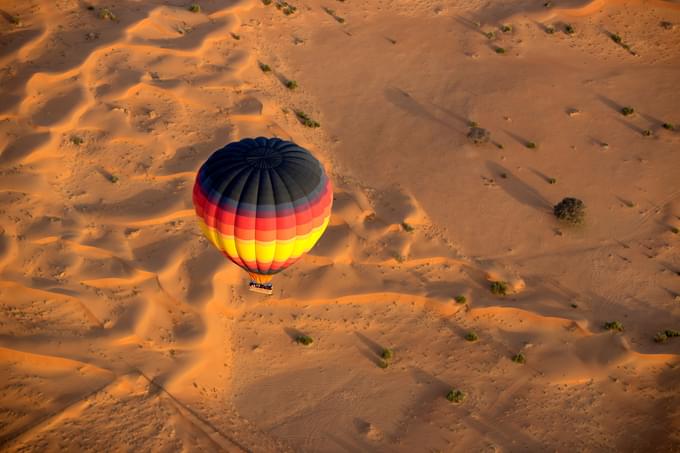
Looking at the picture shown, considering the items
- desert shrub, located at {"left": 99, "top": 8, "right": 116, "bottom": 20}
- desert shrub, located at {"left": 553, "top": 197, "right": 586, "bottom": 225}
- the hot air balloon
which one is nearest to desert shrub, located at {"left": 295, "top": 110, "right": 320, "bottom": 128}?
the hot air balloon

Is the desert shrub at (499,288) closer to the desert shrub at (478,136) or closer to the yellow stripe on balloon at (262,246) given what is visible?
the yellow stripe on balloon at (262,246)

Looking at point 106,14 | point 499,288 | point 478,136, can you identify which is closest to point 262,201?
point 499,288

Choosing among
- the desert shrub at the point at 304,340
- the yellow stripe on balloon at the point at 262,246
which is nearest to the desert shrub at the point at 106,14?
the yellow stripe on balloon at the point at 262,246

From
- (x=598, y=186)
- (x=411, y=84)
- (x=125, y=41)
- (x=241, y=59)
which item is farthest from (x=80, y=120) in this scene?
(x=598, y=186)

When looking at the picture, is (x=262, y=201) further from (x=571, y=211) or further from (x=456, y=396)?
(x=571, y=211)

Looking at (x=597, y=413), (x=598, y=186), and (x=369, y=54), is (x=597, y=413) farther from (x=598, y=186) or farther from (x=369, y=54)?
(x=369, y=54)
